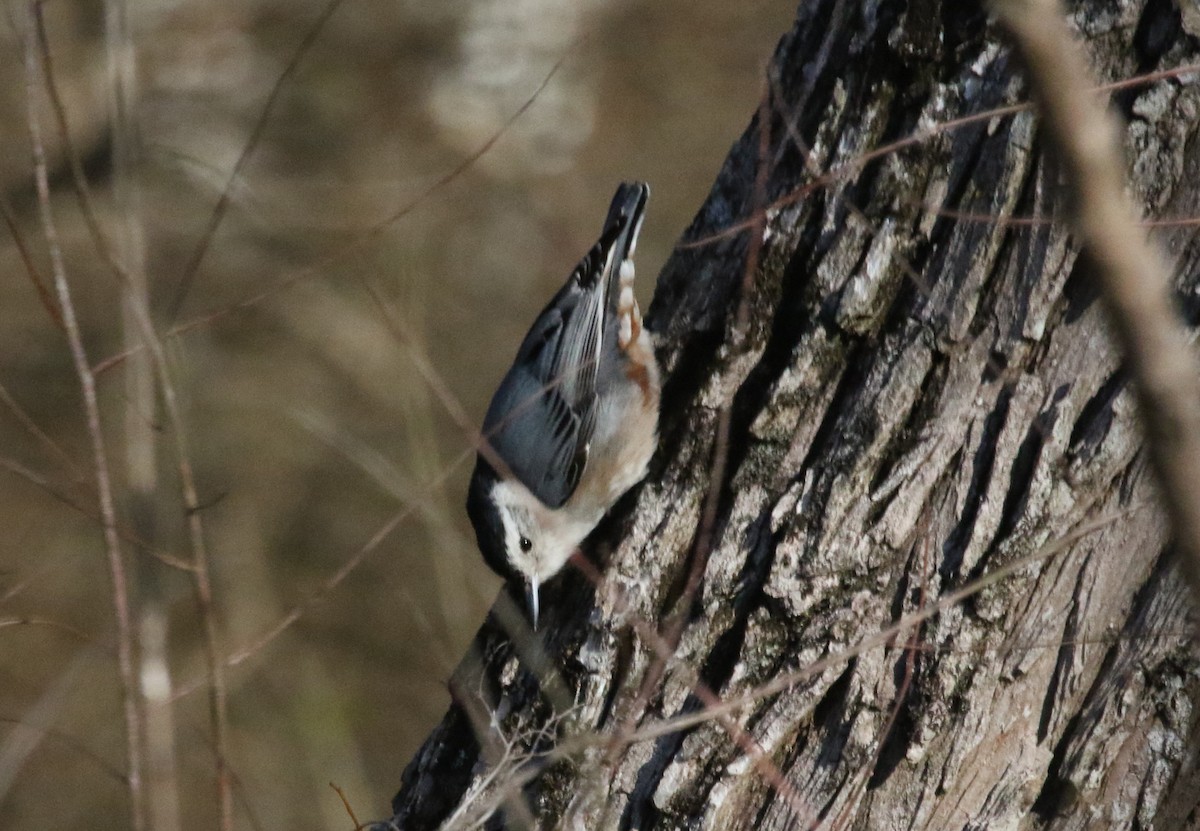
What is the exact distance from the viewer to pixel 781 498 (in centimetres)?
221

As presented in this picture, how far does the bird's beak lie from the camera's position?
2.65 m

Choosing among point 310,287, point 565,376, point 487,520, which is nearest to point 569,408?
point 565,376

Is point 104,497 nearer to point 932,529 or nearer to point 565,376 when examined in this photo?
point 932,529

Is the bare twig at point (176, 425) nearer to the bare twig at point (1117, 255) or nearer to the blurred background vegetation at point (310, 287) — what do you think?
the bare twig at point (1117, 255)

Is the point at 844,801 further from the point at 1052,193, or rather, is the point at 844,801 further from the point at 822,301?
the point at 1052,193

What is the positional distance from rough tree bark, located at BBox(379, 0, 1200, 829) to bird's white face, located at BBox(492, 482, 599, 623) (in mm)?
527

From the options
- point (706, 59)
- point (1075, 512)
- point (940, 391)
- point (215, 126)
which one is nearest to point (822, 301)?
point (940, 391)

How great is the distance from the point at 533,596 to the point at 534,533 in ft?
0.89

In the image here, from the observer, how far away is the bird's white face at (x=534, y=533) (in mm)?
2830

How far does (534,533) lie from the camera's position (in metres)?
3.00

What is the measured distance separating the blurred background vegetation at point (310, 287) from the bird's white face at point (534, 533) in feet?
7.14

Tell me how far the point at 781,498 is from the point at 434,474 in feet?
2.10

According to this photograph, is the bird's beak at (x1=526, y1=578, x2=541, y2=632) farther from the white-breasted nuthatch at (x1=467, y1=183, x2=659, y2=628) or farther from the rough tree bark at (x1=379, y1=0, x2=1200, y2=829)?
the rough tree bark at (x1=379, y1=0, x2=1200, y2=829)

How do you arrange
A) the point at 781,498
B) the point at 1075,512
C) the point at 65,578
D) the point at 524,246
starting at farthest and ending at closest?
the point at 524,246, the point at 65,578, the point at 781,498, the point at 1075,512
